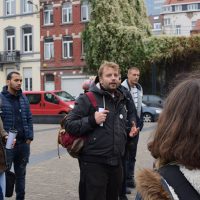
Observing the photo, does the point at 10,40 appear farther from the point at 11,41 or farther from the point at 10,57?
the point at 10,57

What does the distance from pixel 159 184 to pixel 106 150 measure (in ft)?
8.74

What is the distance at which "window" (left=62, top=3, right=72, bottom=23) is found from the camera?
39.1 metres

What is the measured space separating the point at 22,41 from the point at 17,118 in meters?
35.7

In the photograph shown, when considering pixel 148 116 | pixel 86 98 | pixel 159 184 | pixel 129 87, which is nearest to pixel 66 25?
pixel 148 116

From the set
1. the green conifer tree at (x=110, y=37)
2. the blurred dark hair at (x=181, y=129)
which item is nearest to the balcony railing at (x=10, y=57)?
the green conifer tree at (x=110, y=37)

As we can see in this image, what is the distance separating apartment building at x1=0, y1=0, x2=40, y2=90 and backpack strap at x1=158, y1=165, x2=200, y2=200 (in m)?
38.3

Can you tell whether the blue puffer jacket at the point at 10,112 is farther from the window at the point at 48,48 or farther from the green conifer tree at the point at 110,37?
the window at the point at 48,48

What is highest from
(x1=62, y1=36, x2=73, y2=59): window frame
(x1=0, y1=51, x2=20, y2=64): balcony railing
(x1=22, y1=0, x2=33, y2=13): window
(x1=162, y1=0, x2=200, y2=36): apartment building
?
(x1=162, y1=0, x2=200, y2=36): apartment building

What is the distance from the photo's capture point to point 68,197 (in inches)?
265

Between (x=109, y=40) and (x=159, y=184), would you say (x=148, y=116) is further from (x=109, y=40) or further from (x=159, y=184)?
(x=159, y=184)

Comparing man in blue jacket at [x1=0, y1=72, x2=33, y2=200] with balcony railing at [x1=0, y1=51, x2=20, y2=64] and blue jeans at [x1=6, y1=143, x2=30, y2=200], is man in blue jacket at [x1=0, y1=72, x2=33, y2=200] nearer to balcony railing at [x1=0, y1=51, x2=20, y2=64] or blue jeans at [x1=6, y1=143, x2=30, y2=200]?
blue jeans at [x1=6, y1=143, x2=30, y2=200]

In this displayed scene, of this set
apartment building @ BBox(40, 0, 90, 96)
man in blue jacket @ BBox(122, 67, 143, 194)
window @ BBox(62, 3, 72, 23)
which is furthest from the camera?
window @ BBox(62, 3, 72, 23)

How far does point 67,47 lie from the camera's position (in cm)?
3916

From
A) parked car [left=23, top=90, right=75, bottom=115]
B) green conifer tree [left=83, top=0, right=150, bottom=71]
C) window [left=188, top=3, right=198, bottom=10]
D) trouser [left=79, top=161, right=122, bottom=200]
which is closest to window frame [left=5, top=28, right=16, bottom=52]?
green conifer tree [left=83, top=0, right=150, bottom=71]
